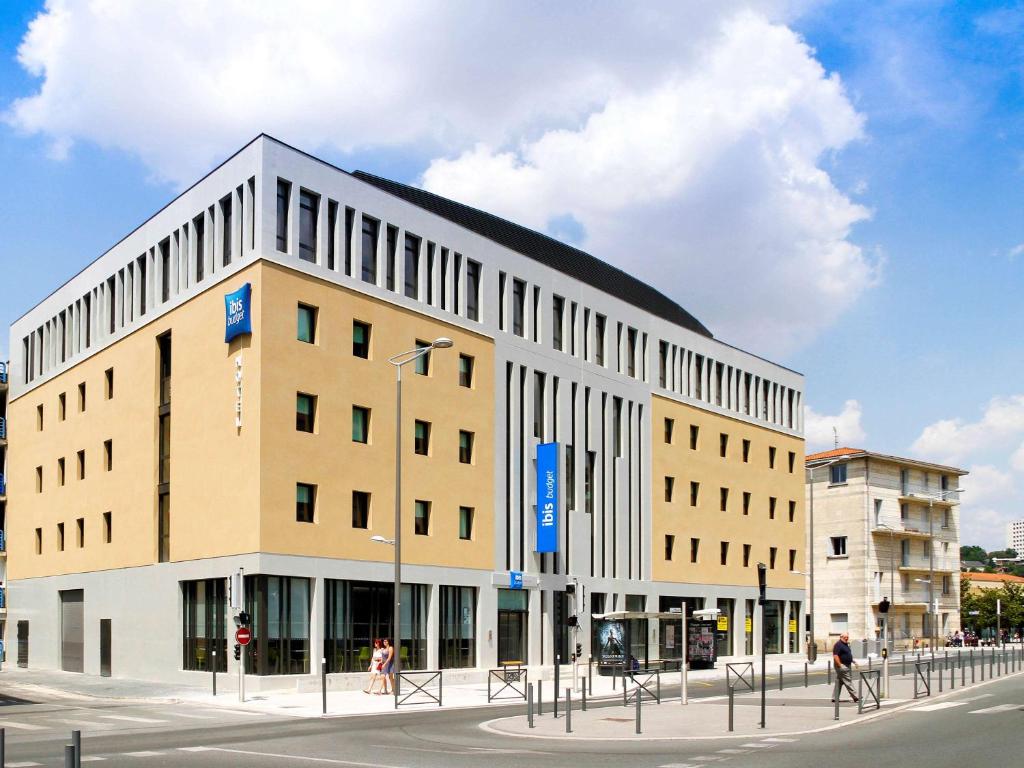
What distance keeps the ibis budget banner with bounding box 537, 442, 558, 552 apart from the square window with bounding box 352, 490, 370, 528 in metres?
10.4

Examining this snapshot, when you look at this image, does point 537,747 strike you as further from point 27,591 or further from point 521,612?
point 27,591

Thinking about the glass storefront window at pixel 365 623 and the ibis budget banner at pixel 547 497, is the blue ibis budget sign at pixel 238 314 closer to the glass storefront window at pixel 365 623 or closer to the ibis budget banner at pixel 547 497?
the glass storefront window at pixel 365 623

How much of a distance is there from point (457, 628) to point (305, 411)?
474 inches

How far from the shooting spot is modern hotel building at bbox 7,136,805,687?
41.8m

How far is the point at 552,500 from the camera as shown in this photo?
172 feet

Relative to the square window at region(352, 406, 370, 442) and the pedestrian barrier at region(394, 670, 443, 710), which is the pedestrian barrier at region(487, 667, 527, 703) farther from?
the square window at region(352, 406, 370, 442)

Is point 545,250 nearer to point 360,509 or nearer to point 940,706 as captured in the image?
point 360,509

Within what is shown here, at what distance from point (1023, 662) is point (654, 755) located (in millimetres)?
45910

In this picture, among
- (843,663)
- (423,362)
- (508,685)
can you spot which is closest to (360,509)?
(423,362)

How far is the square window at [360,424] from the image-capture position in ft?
147

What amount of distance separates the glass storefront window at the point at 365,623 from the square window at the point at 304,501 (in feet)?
8.55

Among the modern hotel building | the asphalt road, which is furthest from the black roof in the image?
the asphalt road

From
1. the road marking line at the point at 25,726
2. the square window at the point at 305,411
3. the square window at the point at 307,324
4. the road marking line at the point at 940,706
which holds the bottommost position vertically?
the road marking line at the point at 940,706

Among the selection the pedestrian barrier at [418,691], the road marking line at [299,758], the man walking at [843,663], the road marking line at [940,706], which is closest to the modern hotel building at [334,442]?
the pedestrian barrier at [418,691]
